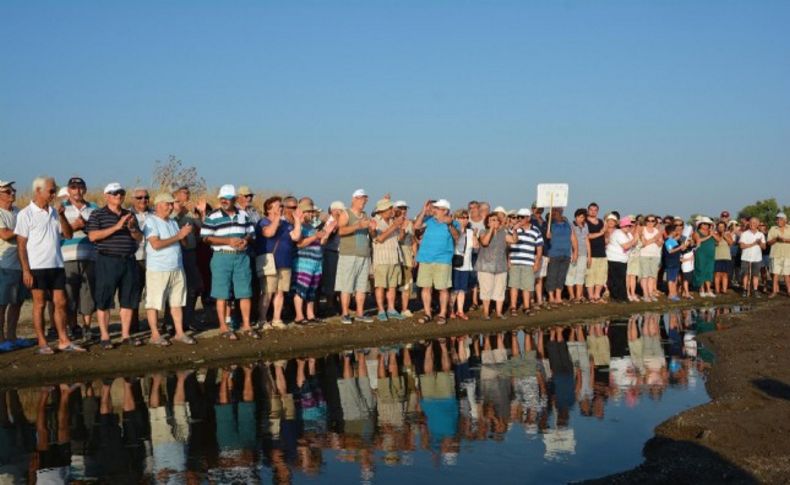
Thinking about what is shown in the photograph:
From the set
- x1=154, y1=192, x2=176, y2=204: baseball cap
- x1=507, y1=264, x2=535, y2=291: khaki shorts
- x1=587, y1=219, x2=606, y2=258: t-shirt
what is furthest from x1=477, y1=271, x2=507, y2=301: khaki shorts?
x1=154, y1=192, x2=176, y2=204: baseball cap

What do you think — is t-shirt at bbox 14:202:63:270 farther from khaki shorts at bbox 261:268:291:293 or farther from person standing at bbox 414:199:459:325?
person standing at bbox 414:199:459:325

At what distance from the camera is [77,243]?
13.4 m

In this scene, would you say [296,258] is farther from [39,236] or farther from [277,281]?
[39,236]

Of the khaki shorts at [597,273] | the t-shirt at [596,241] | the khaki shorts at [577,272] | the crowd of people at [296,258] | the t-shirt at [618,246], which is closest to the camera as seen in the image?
the crowd of people at [296,258]

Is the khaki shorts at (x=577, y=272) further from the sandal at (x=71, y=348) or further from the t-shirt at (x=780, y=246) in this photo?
the sandal at (x=71, y=348)

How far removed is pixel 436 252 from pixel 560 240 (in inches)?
156

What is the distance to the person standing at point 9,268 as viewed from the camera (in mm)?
12453

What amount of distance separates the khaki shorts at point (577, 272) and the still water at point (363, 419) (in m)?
6.41

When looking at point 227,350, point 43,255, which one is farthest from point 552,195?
point 43,255

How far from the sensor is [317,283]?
16156 millimetres

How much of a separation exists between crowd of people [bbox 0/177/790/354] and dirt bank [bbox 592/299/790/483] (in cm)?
568

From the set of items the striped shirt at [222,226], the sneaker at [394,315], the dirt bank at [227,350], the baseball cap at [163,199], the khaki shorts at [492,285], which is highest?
the baseball cap at [163,199]

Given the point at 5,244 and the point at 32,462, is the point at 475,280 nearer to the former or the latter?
the point at 5,244

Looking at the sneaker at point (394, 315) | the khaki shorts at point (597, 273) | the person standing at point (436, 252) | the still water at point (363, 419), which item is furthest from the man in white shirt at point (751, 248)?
the sneaker at point (394, 315)
